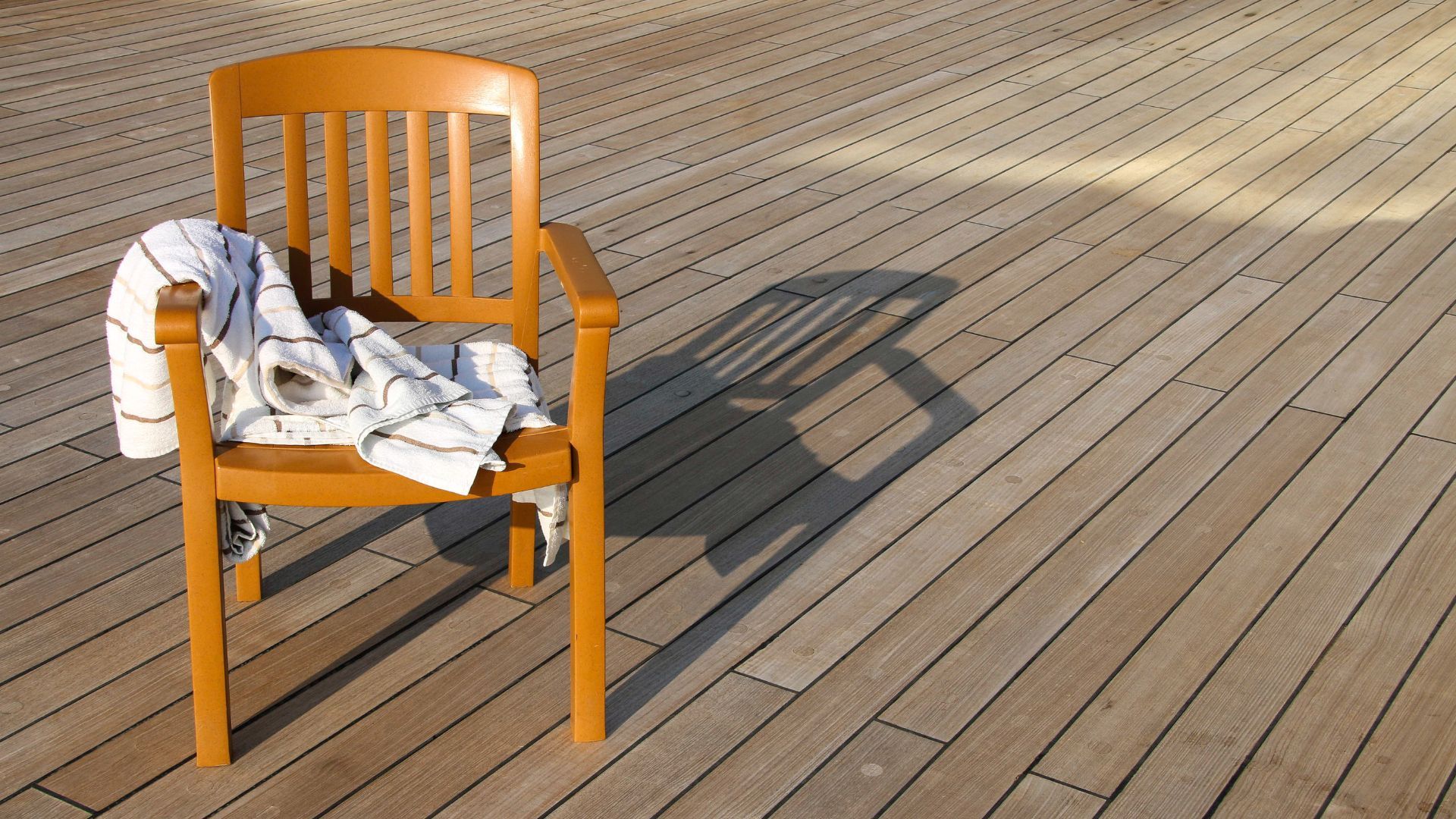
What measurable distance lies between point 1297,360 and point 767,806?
69.2 inches

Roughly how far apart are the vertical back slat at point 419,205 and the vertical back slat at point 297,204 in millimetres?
136

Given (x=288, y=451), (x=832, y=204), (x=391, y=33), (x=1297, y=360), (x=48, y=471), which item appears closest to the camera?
(x=288, y=451)

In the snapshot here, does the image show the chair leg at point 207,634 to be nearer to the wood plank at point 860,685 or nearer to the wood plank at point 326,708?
the wood plank at point 326,708

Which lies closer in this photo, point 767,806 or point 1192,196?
point 767,806

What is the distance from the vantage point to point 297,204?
1.93 meters

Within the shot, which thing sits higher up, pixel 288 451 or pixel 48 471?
pixel 288 451

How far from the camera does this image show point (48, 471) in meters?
2.46

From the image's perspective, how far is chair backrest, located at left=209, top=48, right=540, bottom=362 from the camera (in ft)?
6.10

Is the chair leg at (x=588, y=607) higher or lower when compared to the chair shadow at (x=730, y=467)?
higher

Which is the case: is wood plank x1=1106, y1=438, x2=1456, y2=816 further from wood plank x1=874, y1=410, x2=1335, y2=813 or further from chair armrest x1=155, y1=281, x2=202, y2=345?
chair armrest x1=155, y1=281, x2=202, y2=345

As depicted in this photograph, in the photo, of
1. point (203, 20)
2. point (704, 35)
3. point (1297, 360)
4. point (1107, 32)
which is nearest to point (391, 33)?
point (203, 20)

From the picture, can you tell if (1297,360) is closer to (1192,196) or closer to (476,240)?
(1192,196)

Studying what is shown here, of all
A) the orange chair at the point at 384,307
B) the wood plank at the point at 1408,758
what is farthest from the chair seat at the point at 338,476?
the wood plank at the point at 1408,758

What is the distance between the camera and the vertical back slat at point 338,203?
193 cm
